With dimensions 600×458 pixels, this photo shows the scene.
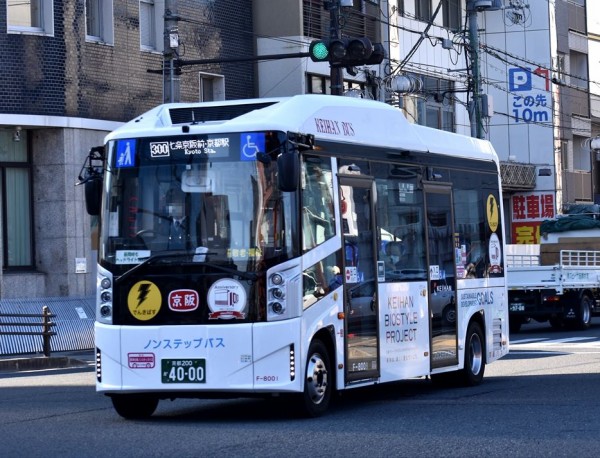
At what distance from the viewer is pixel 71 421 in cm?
1349

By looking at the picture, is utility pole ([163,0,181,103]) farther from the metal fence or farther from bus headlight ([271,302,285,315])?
bus headlight ([271,302,285,315])

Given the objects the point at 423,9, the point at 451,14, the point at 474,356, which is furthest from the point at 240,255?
the point at 451,14

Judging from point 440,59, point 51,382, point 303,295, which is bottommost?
point 51,382

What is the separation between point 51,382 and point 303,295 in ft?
24.1

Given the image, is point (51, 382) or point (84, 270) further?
point (84, 270)

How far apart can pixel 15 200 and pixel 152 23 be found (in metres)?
6.16

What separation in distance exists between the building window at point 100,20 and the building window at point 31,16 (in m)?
1.48

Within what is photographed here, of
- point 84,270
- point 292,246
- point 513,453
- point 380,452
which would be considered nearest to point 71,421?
point 292,246

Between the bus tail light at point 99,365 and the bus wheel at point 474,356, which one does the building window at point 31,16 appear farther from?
the bus tail light at point 99,365

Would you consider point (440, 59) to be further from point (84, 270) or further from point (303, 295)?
point (303, 295)

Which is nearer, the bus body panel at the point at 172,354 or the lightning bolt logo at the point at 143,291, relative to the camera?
the bus body panel at the point at 172,354

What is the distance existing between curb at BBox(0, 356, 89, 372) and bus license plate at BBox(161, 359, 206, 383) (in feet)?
34.8

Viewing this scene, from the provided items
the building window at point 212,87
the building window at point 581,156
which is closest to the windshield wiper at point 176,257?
the building window at point 212,87

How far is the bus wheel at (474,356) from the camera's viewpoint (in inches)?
682
